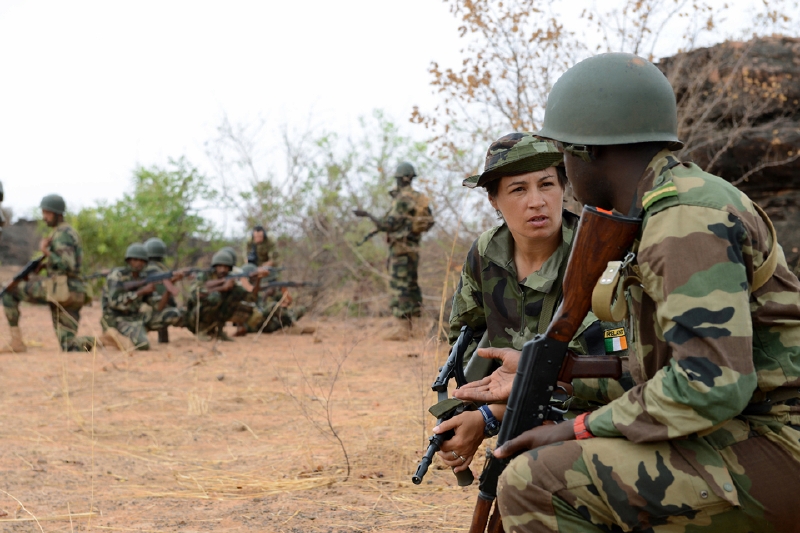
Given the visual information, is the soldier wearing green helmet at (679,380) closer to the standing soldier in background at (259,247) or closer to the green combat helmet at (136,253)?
the green combat helmet at (136,253)

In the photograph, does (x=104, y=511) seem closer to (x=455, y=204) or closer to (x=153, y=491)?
(x=153, y=491)

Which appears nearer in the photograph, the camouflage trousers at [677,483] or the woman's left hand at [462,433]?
the camouflage trousers at [677,483]

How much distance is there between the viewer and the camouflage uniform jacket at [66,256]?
398 inches

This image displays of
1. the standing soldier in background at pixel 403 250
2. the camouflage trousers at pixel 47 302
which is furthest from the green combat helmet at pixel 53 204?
the standing soldier in background at pixel 403 250

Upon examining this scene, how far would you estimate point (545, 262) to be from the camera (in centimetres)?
273

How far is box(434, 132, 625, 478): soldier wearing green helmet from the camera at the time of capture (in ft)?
8.85

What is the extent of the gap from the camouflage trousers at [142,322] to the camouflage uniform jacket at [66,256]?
0.59 metres

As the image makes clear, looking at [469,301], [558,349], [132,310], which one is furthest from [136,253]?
[558,349]

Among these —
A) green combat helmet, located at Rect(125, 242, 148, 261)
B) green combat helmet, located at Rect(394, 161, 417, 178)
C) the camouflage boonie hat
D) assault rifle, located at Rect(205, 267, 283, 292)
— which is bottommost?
assault rifle, located at Rect(205, 267, 283, 292)

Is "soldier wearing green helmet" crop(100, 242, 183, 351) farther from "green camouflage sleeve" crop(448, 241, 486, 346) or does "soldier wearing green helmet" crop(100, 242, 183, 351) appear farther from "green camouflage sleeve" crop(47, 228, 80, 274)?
"green camouflage sleeve" crop(448, 241, 486, 346)

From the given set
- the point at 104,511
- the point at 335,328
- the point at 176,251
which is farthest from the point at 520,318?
the point at 176,251

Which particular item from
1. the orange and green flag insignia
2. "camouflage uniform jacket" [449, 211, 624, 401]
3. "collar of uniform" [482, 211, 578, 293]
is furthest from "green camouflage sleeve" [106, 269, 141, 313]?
the orange and green flag insignia

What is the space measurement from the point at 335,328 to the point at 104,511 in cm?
939

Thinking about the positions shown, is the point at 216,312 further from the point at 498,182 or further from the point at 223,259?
the point at 498,182
